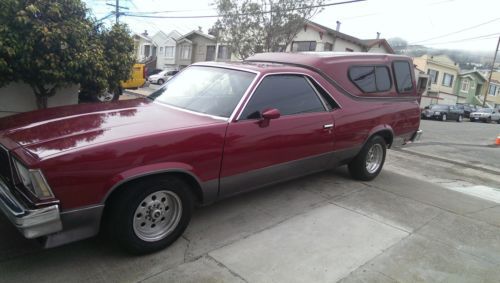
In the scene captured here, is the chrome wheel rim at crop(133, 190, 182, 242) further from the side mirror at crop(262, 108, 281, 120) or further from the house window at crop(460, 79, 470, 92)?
the house window at crop(460, 79, 470, 92)

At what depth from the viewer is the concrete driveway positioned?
9.98ft

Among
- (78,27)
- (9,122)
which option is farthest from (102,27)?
(9,122)

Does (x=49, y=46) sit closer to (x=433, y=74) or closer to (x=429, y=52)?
(x=433, y=74)

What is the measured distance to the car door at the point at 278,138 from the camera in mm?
3707

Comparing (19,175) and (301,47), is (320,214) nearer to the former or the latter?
(19,175)

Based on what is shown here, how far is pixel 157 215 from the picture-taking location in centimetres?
325

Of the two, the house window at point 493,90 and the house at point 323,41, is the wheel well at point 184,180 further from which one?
the house window at point 493,90

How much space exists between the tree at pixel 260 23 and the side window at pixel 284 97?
1582 cm

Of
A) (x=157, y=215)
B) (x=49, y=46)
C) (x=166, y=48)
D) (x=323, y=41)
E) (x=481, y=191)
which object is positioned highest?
(x=323, y=41)

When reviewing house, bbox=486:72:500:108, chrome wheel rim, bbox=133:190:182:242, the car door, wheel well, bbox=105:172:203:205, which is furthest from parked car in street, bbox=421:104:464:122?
chrome wheel rim, bbox=133:190:182:242

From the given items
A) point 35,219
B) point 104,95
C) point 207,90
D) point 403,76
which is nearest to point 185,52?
point 104,95

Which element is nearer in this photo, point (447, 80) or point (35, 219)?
point (35, 219)

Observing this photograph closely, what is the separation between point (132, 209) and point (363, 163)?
3.69 metres

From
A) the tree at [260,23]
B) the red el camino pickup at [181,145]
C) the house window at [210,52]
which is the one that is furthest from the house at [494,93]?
the red el camino pickup at [181,145]
